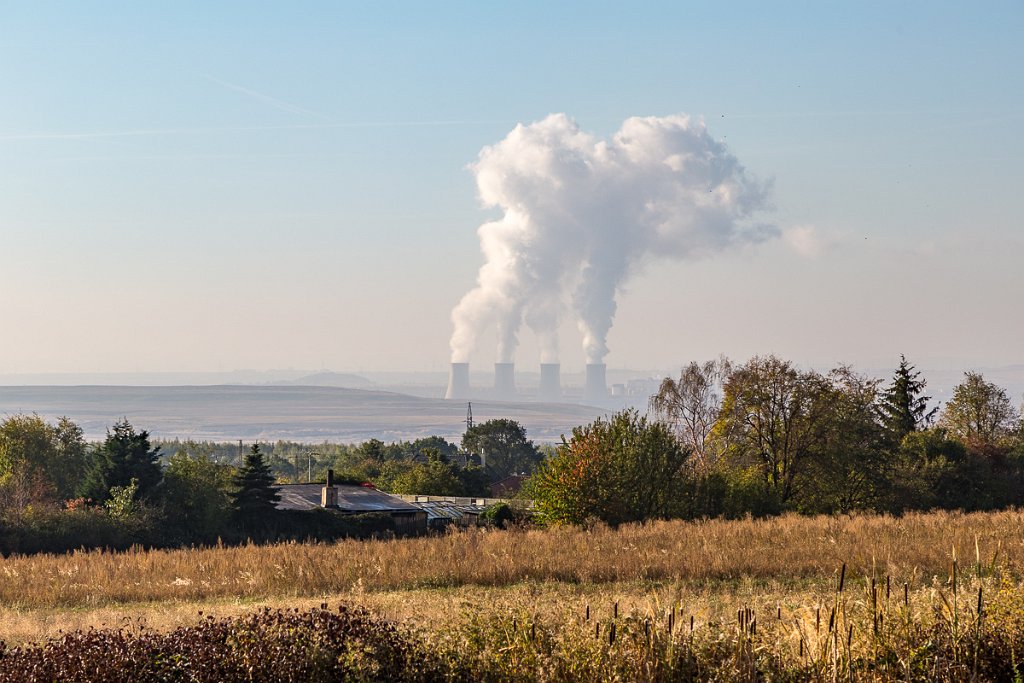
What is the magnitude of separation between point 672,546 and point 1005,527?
10.2 metres

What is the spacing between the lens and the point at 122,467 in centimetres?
5538

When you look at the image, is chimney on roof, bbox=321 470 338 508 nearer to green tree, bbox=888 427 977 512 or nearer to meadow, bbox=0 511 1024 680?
meadow, bbox=0 511 1024 680

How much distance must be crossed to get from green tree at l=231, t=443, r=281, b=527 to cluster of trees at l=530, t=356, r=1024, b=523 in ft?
53.0

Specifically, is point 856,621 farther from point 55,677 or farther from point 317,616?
point 55,677

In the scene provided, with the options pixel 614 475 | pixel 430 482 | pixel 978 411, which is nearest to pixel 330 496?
pixel 614 475

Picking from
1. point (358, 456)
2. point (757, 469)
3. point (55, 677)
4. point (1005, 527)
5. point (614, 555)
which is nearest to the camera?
point (55, 677)

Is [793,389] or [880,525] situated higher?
[793,389]

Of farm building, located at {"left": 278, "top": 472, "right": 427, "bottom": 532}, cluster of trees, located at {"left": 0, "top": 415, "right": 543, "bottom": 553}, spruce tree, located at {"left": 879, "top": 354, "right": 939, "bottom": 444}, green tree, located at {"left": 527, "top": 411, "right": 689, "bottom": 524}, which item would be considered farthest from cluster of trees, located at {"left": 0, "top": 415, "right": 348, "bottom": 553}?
spruce tree, located at {"left": 879, "top": 354, "right": 939, "bottom": 444}

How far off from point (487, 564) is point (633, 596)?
577 centimetres

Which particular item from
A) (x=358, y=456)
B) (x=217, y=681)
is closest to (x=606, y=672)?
(x=217, y=681)

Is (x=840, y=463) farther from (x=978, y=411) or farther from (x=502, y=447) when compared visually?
(x=502, y=447)

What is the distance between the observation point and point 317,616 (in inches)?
530

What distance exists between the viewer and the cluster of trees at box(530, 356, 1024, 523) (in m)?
45.0

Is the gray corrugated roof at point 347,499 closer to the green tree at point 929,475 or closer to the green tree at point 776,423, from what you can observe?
the green tree at point 776,423
